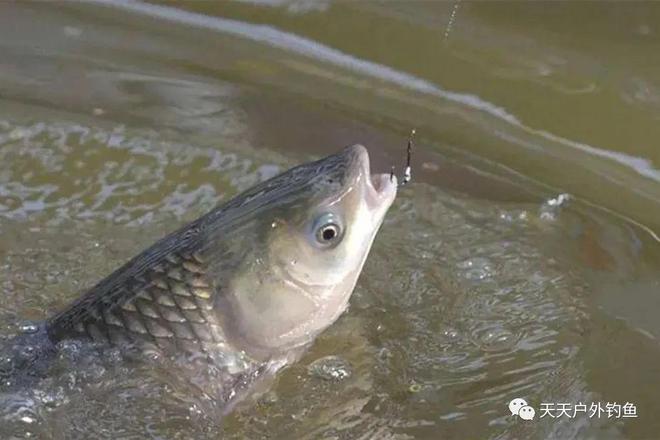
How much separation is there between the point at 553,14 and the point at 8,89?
62.1 inches

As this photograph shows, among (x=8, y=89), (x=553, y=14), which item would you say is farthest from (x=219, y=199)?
(x=553, y=14)

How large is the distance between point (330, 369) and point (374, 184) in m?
Answer: 0.43

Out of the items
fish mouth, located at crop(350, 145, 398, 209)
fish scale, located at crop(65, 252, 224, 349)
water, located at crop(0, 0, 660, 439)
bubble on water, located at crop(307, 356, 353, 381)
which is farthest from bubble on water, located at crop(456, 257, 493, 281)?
fish scale, located at crop(65, 252, 224, 349)

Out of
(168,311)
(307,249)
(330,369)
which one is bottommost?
(330,369)

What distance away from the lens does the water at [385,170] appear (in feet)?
8.75

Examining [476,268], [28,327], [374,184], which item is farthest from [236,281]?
[476,268]

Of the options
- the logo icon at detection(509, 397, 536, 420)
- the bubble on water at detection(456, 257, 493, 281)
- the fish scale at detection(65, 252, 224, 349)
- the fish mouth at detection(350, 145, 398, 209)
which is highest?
the fish mouth at detection(350, 145, 398, 209)

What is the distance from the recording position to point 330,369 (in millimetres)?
2785

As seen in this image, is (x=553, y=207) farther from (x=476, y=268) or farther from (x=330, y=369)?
(x=330, y=369)

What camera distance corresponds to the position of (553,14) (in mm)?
4066

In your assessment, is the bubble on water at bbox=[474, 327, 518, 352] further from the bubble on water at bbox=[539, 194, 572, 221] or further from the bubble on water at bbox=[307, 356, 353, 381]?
the bubble on water at bbox=[539, 194, 572, 221]

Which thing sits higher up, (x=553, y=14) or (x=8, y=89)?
(x=553, y=14)

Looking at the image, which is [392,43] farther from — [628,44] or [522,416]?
[522,416]

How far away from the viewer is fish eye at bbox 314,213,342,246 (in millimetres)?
2475
